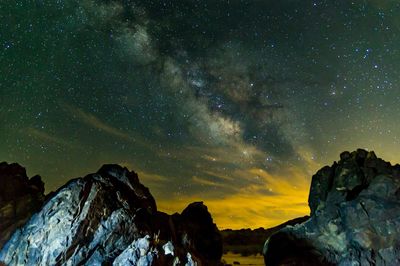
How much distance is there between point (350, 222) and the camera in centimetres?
2941

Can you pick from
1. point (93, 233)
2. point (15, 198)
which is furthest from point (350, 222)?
point (15, 198)

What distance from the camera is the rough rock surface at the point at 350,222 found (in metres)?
27.6

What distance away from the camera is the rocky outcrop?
93.8 ft

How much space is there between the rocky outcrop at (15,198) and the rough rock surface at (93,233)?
6.37 metres

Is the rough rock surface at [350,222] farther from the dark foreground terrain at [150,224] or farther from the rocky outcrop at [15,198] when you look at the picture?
the rocky outcrop at [15,198]

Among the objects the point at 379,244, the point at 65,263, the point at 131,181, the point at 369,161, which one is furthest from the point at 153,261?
the point at 369,161

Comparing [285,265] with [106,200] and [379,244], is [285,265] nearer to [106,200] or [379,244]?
[379,244]

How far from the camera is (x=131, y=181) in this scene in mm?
29766

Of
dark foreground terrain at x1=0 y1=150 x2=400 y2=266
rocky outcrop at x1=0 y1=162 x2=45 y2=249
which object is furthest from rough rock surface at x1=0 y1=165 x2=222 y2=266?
rocky outcrop at x1=0 y1=162 x2=45 y2=249

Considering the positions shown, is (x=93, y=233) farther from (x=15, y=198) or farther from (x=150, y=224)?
(x=15, y=198)

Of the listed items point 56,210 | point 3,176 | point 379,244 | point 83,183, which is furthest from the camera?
point 3,176

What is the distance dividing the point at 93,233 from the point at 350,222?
67.4 ft

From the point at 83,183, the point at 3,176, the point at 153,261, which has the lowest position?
the point at 153,261

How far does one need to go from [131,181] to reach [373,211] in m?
20.1
